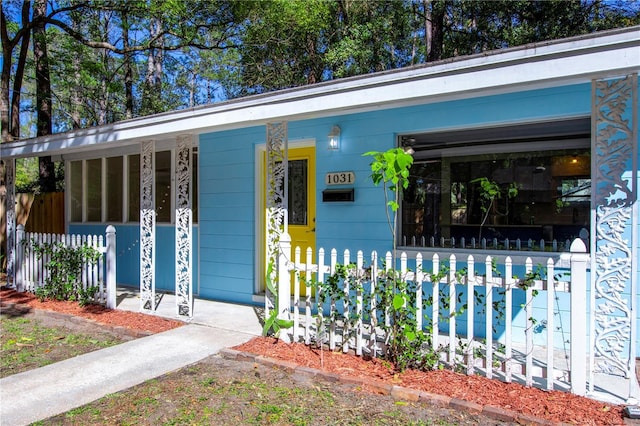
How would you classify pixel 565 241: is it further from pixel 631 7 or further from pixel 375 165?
pixel 631 7

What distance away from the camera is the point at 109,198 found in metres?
8.38

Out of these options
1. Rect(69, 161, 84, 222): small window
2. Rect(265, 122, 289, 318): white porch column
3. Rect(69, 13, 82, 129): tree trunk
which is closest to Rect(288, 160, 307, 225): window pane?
Rect(265, 122, 289, 318): white porch column

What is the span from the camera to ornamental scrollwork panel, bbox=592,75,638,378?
10.4ft

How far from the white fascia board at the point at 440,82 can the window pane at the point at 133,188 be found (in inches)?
111

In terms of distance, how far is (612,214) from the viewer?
3252 mm

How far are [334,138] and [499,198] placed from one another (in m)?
2.13

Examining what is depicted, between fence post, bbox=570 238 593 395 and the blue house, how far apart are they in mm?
184

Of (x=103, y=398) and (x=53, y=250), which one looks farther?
(x=53, y=250)

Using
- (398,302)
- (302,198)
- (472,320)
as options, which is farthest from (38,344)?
(472,320)

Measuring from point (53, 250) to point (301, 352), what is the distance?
→ 474 cm

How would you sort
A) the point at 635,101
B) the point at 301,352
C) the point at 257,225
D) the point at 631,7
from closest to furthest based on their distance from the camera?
the point at 635,101, the point at 301,352, the point at 257,225, the point at 631,7

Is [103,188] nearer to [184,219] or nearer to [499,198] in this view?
[184,219]

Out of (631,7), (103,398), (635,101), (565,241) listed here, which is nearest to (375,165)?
(635,101)

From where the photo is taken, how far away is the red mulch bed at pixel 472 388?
9.58 ft
